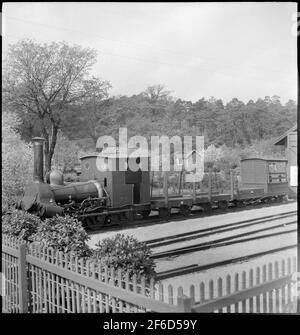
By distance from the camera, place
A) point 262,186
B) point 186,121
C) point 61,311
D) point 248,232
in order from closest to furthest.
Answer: point 61,311, point 186,121, point 248,232, point 262,186

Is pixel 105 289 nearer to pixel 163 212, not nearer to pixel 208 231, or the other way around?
pixel 208 231

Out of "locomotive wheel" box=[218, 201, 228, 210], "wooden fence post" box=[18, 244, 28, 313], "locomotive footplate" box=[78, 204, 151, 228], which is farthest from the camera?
"locomotive wheel" box=[218, 201, 228, 210]

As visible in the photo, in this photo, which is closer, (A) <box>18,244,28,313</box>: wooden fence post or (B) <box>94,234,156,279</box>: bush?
(B) <box>94,234,156,279</box>: bush

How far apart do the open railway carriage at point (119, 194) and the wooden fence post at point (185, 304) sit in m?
2.59

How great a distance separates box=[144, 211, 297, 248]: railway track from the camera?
16.6 ft

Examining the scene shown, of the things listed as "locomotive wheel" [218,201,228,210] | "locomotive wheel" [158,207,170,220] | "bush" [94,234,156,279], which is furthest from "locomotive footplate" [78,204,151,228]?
"bush" [94,234,156,279]

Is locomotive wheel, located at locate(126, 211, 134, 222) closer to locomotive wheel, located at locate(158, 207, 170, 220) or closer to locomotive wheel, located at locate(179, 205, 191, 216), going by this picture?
locomotive wheel, located at locate(158, 207, 170, 220)

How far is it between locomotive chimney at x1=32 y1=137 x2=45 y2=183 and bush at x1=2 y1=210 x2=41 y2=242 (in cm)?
51

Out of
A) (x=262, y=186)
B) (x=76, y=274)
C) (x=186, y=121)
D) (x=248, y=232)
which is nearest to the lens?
(x=76, y=274)

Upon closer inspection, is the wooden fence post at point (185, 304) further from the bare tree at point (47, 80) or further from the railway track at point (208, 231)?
the bare tree at point (47, 80)

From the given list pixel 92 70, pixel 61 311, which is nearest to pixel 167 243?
pixel 61 311

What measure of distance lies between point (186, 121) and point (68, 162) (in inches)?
60.8

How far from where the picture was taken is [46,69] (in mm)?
4578
